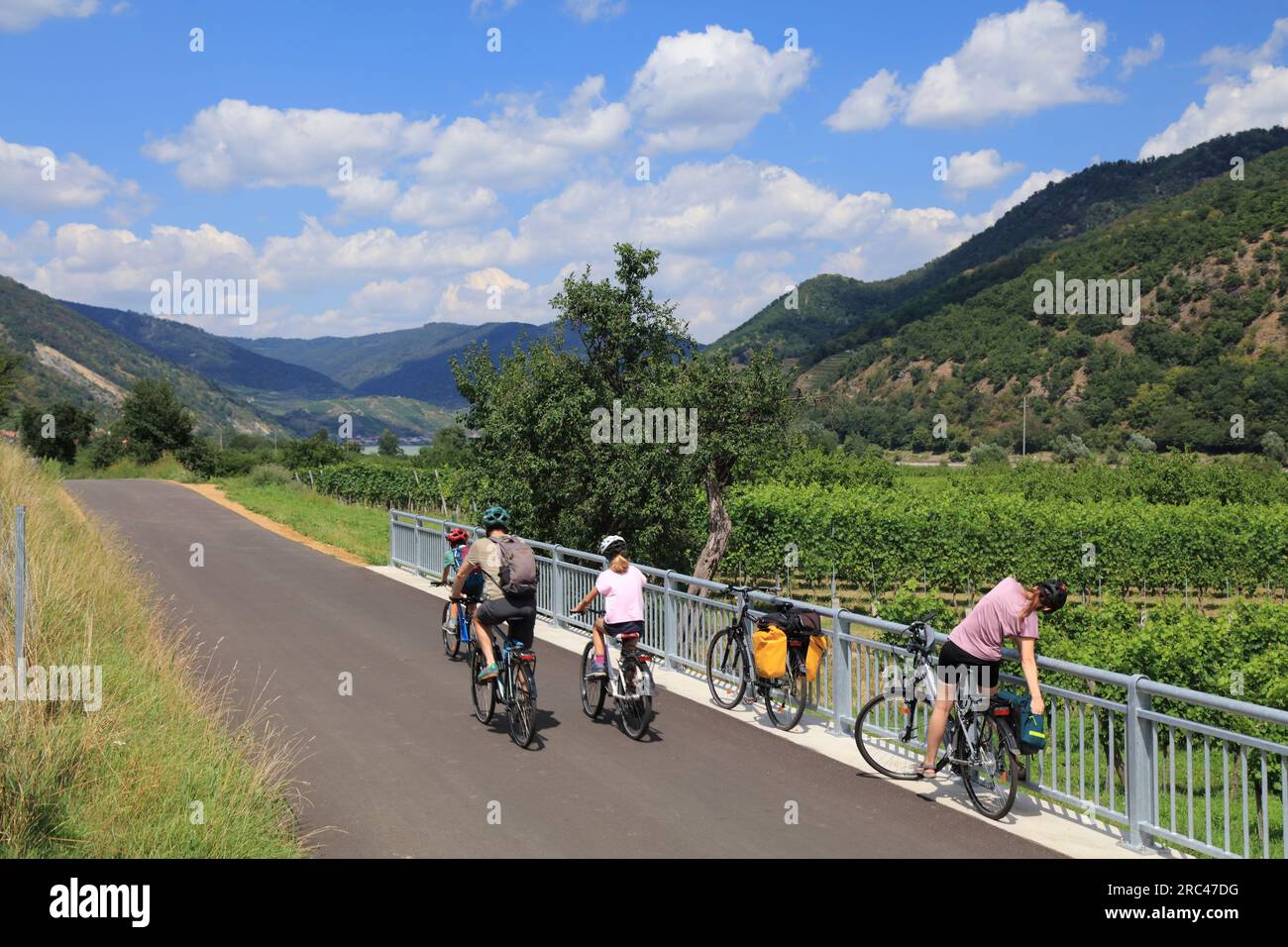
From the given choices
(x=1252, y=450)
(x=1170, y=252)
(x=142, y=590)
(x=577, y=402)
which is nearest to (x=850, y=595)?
(x=577, y=402)

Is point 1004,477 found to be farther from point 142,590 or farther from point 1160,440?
point 1160,440

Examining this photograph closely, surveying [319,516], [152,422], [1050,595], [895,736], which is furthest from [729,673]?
[152,422]

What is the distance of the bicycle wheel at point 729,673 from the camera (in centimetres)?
1037

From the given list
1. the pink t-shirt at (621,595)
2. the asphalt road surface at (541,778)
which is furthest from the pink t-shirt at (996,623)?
the pink t-shirt at (621,595)

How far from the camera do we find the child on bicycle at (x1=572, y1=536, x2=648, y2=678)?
9781 mm

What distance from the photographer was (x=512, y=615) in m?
9.37

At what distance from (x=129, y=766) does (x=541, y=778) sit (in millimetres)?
2931

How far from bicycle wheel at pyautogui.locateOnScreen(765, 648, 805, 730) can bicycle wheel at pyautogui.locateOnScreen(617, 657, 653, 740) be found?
3.80ft

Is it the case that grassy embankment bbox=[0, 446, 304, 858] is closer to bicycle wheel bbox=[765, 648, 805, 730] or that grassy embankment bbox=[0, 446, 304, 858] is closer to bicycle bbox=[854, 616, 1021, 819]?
bicycle wheel bbox=[765, 648, 805, 730]

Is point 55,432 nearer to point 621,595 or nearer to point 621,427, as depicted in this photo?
point 621,427

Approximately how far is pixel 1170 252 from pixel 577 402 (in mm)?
115956

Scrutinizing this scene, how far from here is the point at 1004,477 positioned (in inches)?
2093

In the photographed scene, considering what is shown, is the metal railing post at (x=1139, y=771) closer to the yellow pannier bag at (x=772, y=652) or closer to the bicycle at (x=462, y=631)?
the yellow pannier bag at (x=772, y=652)
